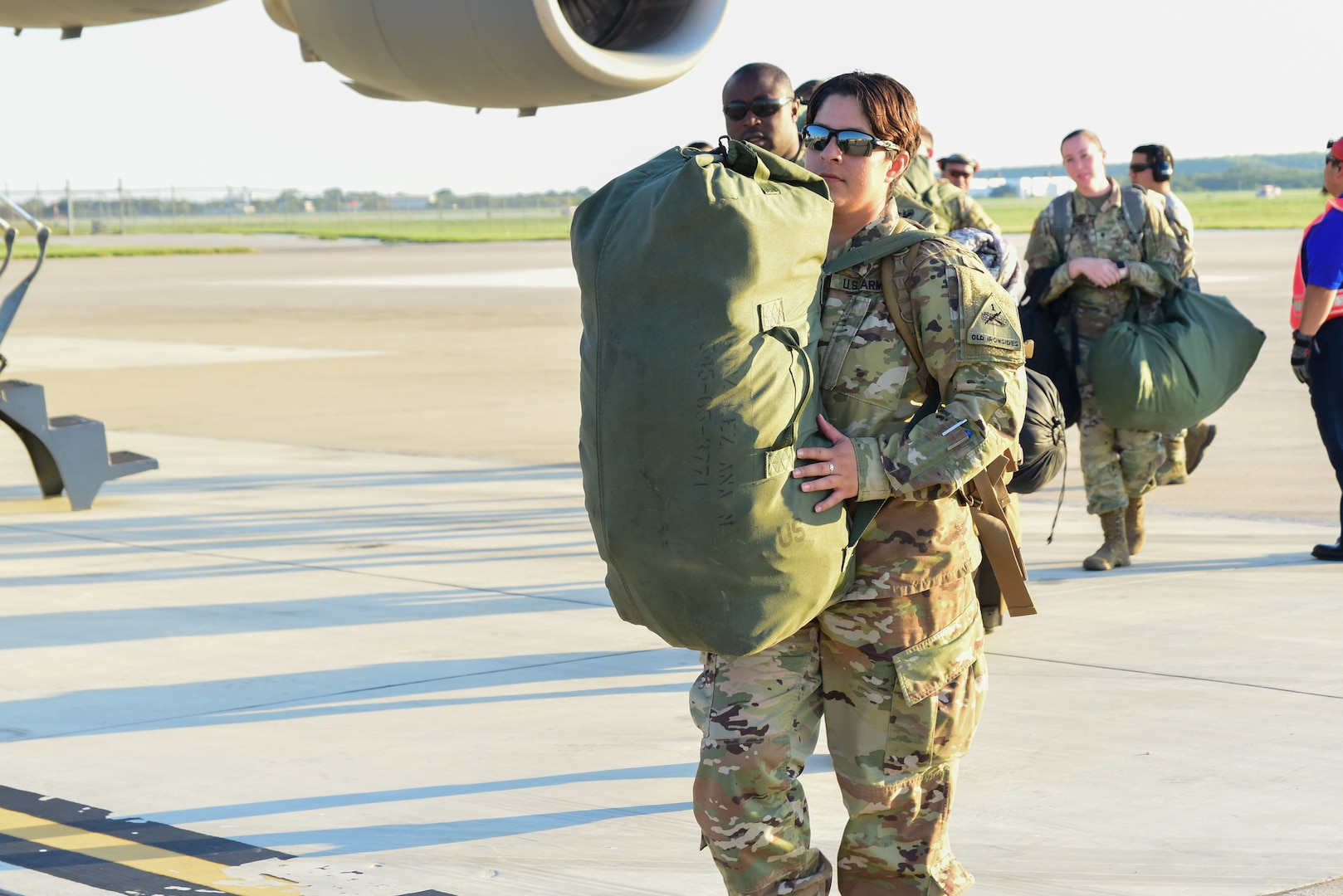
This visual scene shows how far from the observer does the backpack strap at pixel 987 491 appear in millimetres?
3168

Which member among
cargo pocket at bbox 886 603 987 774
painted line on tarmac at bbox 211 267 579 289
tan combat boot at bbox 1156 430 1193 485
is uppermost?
cargo pocket at bbox 886 603 987 774

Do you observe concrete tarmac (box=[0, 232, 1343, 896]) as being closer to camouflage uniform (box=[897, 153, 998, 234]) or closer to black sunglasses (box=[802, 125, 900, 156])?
camouflage uniform (box=[897, 153, 998, 234])

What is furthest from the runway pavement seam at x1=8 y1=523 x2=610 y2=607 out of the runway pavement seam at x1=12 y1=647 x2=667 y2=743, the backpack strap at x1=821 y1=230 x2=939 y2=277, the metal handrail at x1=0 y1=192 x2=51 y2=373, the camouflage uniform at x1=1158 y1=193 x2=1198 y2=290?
the backpack strap at x1=821 y1=230 x2=939 y2=277

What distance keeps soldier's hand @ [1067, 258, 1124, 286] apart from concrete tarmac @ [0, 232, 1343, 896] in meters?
→ 1.28

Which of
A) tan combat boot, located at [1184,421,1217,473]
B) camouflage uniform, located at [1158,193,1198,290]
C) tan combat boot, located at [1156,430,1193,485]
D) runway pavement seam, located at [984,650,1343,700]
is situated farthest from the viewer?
tan combat boot, located at [1184,421,1217,473]

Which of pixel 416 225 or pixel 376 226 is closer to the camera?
pixel 376 226

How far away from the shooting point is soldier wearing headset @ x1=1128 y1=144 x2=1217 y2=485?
301 inches

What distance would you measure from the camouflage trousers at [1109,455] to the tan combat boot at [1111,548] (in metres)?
0.07

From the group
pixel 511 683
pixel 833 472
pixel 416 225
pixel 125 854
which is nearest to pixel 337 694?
pixel 511 683

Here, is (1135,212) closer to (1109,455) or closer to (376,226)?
(1109,455)

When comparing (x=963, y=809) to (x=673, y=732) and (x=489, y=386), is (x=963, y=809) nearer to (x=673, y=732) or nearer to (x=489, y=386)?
(x=673, y=732)

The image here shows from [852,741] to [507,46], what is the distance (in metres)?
2.71

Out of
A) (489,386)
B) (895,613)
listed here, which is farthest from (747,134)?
(489,386)

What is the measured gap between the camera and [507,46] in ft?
16.7
